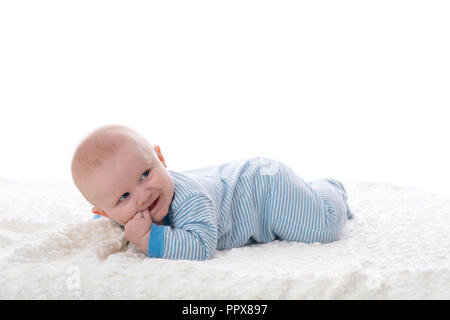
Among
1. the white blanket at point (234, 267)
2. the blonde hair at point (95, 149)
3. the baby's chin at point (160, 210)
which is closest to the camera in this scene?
the white blanket at point (234, 267)

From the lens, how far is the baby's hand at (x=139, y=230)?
1277 mm

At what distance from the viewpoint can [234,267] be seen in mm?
1153

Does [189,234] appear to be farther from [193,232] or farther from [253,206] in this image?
[253,206]

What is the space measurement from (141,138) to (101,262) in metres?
0.34

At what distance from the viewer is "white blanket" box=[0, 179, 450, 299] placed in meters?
1.02

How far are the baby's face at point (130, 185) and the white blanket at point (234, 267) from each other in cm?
9

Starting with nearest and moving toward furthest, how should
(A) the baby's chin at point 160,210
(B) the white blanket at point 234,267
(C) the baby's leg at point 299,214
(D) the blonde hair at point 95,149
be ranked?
(B) the white blanket at point 234,267 → (D) the blonde hair at point 95,149 → (A) the baby's chin at point 160,210 → (C) the baby's leg at point 299,214

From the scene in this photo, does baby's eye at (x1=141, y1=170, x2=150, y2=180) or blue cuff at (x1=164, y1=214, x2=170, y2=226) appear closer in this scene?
baby's eye at (x1=141, y1=170, x2=150, y2=180)

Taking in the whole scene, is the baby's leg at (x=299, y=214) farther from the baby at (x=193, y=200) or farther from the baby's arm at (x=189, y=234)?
the baby's arm at (x=189, y=234)

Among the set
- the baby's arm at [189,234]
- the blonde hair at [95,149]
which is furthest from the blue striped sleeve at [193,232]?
the blonde hair at [95,149]

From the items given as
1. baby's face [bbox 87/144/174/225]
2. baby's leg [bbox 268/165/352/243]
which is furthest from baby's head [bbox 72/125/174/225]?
baby's leg [bbox 268/165/352/243]

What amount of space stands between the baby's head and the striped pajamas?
0.26ft

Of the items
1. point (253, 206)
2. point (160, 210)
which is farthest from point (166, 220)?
point (253, 206)

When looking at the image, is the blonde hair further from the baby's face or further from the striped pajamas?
the striped pajamas
